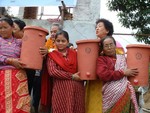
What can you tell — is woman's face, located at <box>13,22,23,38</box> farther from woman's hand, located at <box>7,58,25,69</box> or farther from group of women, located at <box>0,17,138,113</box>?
woman's hand, located at <box>7,58,25,69</box>

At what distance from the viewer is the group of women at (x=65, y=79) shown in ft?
10.2

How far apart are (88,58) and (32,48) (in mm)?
623

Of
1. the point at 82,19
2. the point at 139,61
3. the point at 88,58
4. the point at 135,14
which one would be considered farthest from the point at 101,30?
the point at 135,14

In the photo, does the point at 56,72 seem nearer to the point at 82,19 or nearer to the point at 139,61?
the point at 139,61

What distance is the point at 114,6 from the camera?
10.2 m

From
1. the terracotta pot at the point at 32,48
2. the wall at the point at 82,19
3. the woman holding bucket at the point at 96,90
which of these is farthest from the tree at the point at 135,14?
the terracotta pot at the point at 32,48

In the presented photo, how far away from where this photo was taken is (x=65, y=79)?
3.23 m

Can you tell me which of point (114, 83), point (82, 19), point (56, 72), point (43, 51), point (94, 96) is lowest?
point (94, 96)

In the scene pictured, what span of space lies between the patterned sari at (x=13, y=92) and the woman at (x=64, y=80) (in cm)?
33

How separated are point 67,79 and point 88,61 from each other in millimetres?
332

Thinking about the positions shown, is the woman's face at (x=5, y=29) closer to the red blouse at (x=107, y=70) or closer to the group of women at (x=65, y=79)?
the group of women at (x=65, y=79)

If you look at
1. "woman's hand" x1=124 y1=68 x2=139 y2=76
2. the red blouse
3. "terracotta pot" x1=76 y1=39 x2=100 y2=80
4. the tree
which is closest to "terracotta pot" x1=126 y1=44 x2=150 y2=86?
"woman's hand" x1=124 y1=68 x2=139 y2=76

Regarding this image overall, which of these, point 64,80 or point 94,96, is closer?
point 64,80

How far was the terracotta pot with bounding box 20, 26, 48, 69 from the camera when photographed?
3058 mm
